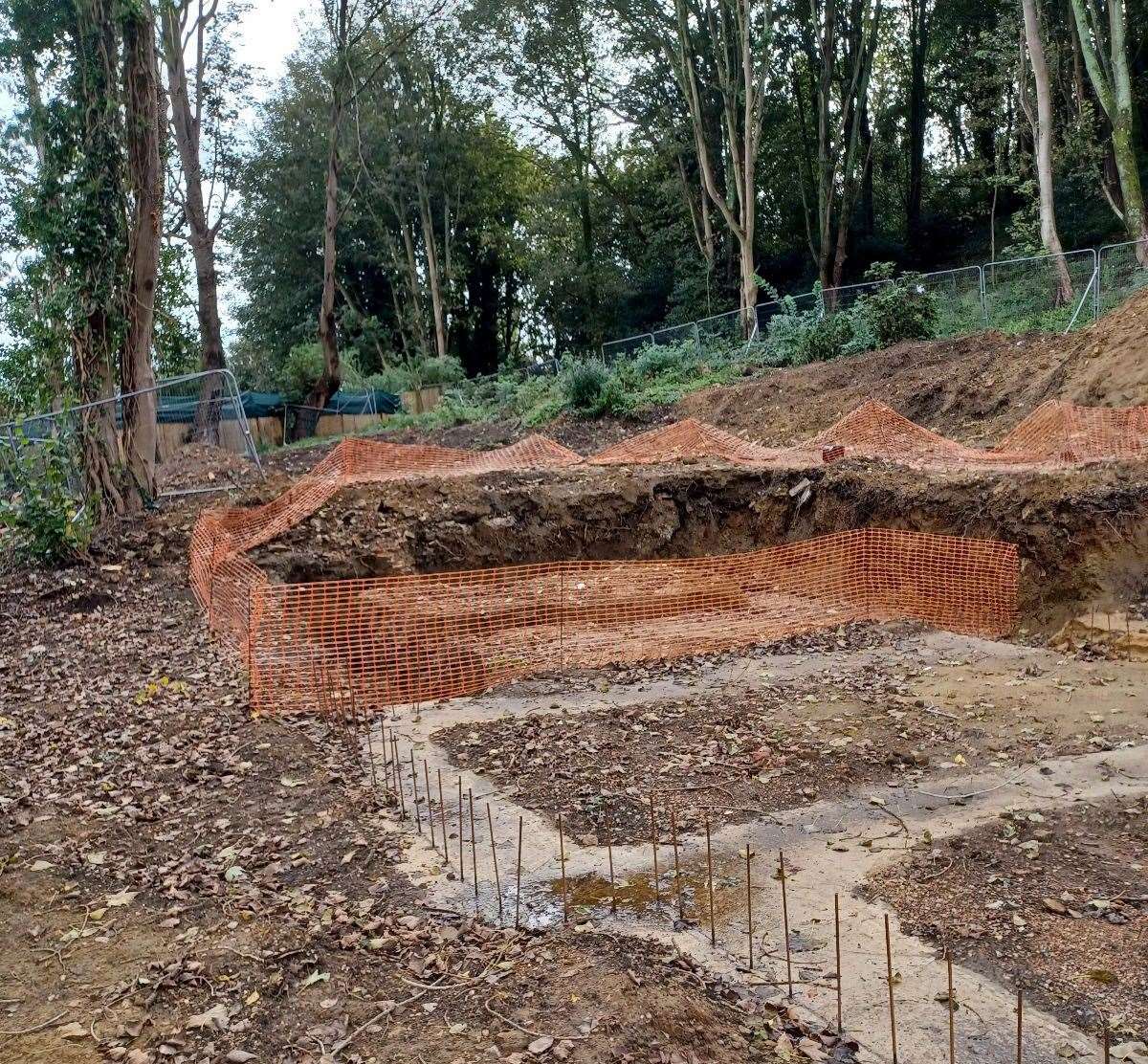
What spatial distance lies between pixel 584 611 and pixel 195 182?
15880mm

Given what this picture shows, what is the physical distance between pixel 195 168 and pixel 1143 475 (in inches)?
728

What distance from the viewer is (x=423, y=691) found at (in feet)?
26.0

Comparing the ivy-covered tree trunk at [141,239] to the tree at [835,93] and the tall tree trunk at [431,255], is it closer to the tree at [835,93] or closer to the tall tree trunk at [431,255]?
the tree at [835,93]

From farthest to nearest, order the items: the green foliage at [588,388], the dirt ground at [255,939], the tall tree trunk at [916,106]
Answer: the tall tree trunk at [916,106], the green foliage at [588,388], the dirt ground at [255,939]

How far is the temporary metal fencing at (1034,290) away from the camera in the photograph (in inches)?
667

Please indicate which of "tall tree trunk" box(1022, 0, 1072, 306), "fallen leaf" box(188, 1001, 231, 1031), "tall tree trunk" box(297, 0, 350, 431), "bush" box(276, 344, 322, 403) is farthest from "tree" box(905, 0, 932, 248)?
"fallen leaf" box(188, 1001, 231, 1031)

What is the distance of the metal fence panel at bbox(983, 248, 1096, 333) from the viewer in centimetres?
1719

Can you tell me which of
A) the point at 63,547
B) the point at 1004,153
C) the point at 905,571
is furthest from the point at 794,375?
the point at 1004,153

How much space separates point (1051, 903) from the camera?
422 centimetres

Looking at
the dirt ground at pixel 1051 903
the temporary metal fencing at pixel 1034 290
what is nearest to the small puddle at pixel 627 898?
the dirt ground at pixel 1051 903

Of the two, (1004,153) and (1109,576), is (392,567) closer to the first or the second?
(1109,576)

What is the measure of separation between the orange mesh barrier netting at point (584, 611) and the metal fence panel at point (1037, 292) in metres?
8.65

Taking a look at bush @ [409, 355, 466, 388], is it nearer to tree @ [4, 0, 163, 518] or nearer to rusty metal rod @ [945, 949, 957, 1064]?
tree @ [4, 0, 163, 518]

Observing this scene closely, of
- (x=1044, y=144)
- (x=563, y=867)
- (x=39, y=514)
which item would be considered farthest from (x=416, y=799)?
(x=1044, y=144)
